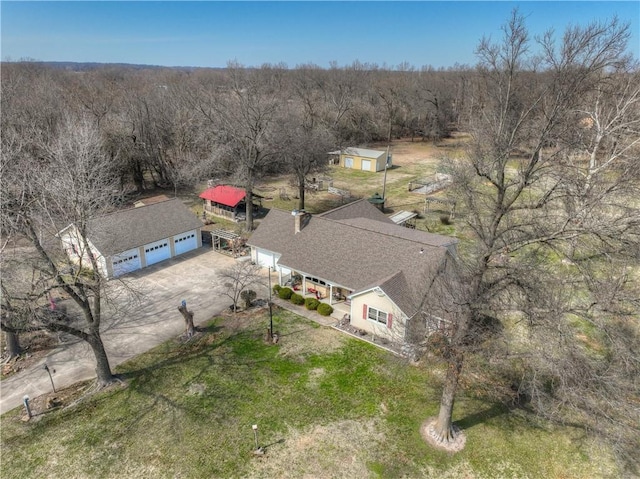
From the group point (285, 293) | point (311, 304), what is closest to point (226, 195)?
point (285, 293)

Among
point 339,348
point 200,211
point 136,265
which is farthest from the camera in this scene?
point 200,211

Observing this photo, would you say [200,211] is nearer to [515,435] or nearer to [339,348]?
[339,348]

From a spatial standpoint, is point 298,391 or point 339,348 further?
point 339,348

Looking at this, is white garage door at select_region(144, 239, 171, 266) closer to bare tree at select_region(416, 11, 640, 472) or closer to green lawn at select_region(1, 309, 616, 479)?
green lawn at select_region(1, 309, 616, 479)

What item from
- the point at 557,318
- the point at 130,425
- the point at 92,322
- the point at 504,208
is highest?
the point at 504,208

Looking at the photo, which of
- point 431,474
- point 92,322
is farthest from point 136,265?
point 431,474

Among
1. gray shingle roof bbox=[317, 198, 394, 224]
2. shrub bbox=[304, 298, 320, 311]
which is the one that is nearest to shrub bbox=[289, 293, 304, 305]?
shrub bbox=[304, 298, 320, 311]
